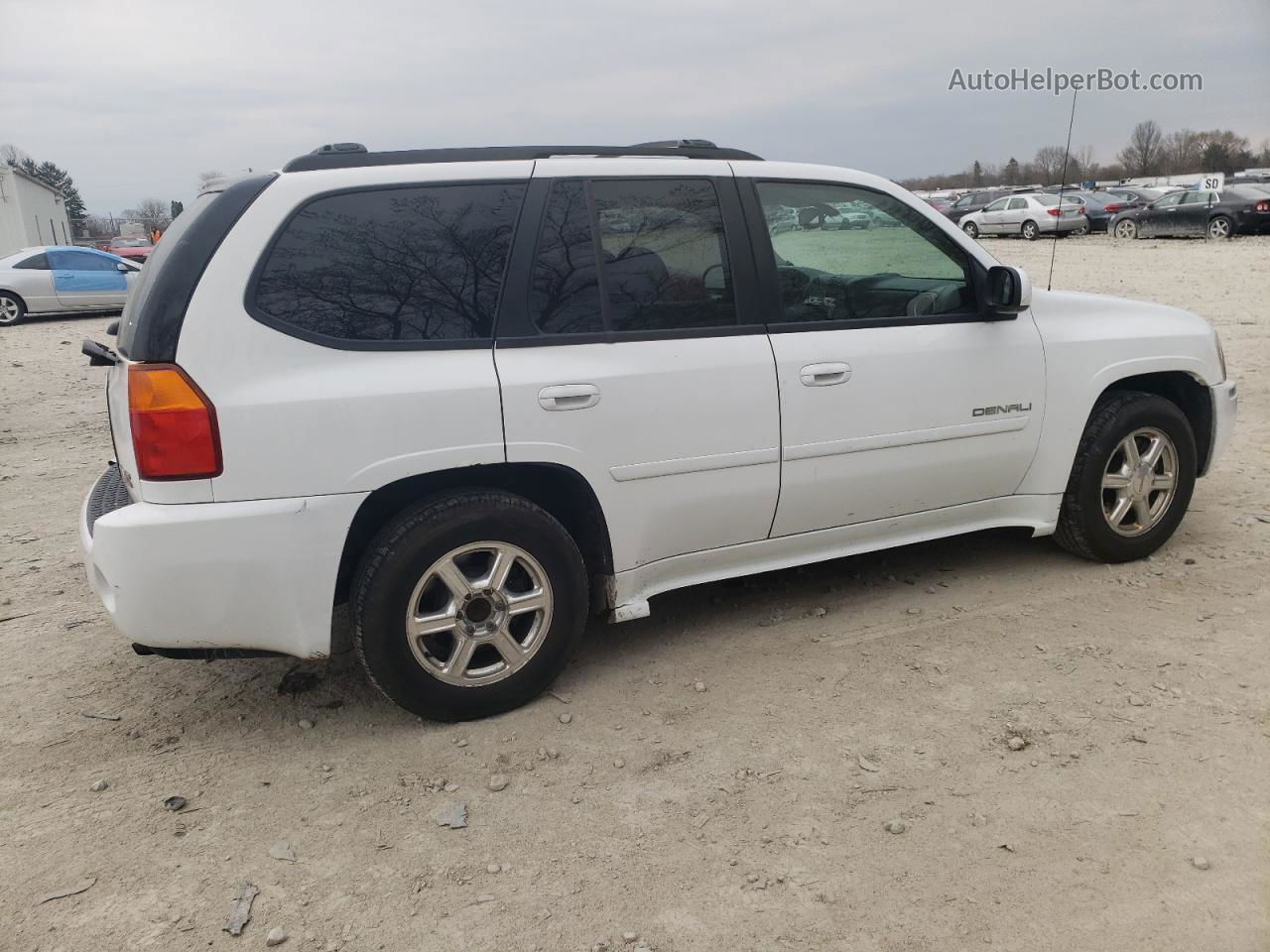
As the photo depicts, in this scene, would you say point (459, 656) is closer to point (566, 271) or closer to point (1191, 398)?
point (566, 271)

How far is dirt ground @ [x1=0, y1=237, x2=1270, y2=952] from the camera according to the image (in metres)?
2.51

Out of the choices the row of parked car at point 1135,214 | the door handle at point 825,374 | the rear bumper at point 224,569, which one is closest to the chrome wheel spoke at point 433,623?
the rear bumper at point 224,569

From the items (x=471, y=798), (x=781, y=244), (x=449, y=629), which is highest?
(x=781, y=244)

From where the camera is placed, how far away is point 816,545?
160 inches

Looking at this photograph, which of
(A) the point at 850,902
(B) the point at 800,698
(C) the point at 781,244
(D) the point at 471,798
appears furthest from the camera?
(C) the point at 781,244

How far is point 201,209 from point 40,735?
1872 mm

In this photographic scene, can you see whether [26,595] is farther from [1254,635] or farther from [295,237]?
[1254,635]

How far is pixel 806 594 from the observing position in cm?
453

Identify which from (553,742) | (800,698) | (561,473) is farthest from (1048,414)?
(553,742)

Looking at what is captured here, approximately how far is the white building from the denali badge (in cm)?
4311

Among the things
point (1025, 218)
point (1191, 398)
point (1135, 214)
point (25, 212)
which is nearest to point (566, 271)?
point (1191, 398)

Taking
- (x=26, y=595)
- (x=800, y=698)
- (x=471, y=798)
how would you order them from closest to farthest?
(x=471, y=798) < (x=800, y=698) < (x=26, y=595)

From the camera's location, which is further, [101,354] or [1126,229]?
[1126,229]

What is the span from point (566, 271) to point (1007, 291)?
182 cm
